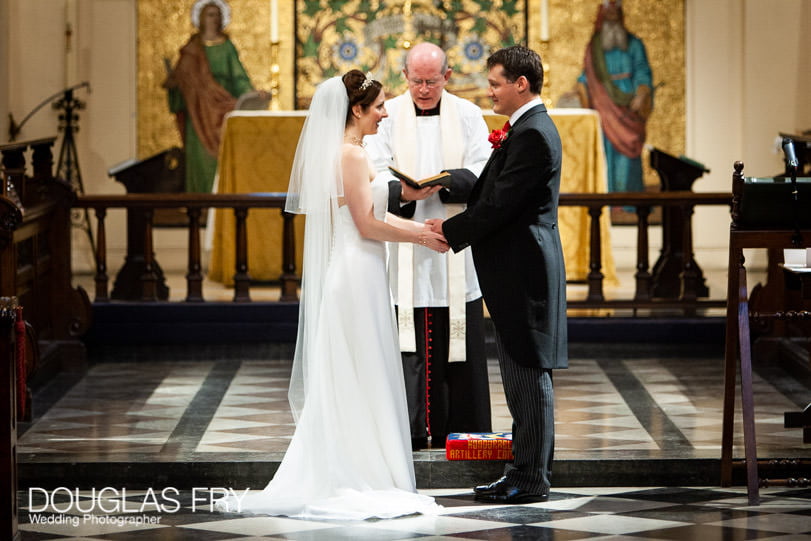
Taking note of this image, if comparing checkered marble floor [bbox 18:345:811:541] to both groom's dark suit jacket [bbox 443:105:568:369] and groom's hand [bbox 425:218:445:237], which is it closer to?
groom's dark suit jacket [bbox 443:105:568:369]

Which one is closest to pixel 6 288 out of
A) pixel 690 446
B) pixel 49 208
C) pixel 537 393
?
pixel 49 208

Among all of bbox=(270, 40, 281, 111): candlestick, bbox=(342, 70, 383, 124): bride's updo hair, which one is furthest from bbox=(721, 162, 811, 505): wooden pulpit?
bbox=(270, 40, 281, 111): candlestick

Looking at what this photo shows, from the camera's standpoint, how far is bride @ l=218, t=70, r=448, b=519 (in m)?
5.41

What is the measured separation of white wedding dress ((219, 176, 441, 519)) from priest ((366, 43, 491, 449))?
0.56 meters

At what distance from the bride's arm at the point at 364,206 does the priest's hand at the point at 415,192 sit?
26 cm

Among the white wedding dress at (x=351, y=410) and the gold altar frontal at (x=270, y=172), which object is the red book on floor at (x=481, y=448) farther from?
the gold altar frontal at (x=270, y=172)

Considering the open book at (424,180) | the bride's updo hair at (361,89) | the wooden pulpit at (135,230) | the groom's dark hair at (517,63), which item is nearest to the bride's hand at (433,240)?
the open book at (424,180)

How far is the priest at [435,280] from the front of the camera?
6.15 m

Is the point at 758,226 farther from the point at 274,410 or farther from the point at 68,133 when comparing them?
the point at 68,133

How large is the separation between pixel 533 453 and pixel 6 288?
305cm

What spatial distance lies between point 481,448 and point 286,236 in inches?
141

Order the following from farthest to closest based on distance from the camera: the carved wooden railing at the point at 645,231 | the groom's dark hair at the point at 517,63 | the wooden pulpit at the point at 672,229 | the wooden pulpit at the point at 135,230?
the wooden pulpit at the point at 672,229
the wooden pulpit at the point at 135,230
the carved wooden railing at the point at 645,231
the groom's dark hair at the point at 517,63

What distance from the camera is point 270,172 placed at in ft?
34.8

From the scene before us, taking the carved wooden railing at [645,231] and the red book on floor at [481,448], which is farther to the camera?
the carved wooden railing at [645,231]
